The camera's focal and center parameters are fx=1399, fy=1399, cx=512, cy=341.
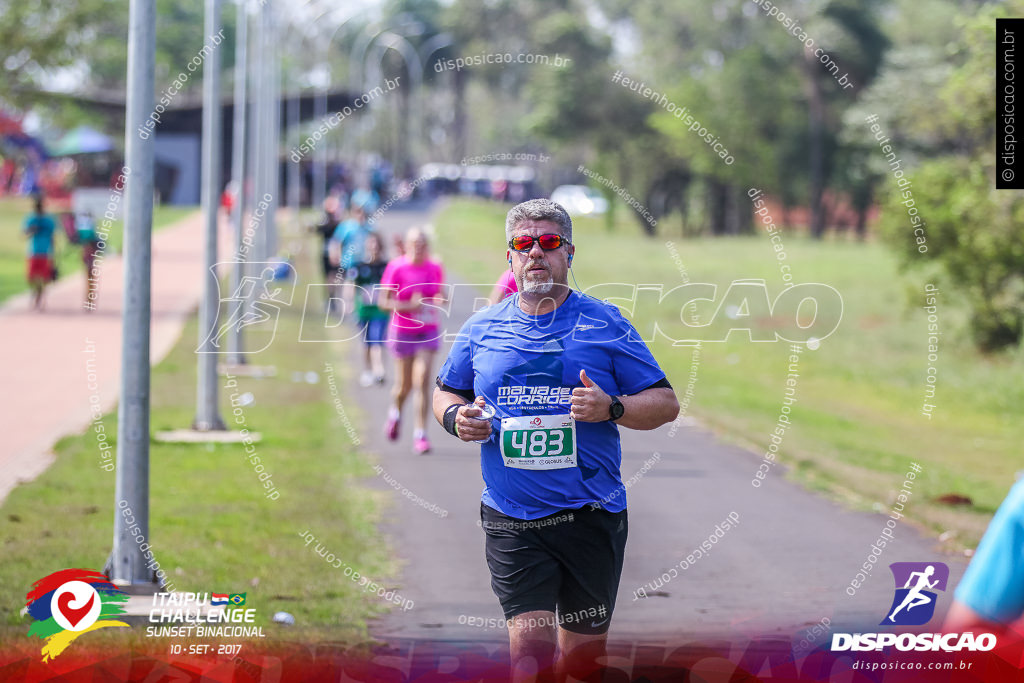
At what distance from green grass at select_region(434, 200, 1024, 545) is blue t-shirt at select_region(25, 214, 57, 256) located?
691cm

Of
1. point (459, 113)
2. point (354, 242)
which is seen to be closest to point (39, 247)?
point (354, 242)

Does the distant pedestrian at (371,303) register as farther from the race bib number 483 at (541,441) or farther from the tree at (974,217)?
the race bib number 483 at (541,441)

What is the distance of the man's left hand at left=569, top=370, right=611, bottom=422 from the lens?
4.38m

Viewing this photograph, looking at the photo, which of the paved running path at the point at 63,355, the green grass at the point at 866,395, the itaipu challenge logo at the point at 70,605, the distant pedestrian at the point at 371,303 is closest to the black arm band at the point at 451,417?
the green grass at the point at 866,395

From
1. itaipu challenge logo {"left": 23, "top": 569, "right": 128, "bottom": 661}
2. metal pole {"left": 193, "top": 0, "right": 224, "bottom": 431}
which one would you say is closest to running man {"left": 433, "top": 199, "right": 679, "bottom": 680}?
itaipu challenge logo {"left": 23, "top": 569, "right": 128, "bottom": 661}

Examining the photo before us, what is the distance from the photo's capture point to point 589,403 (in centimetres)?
438

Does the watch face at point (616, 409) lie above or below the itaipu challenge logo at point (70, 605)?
above

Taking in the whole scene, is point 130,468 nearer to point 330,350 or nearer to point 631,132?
point 330,350

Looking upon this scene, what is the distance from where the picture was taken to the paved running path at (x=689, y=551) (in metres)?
6.87

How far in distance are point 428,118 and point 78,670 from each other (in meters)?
63.9

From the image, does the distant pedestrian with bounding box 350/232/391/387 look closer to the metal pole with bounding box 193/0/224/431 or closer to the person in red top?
the metal pole with bounding box 193/0/224/431

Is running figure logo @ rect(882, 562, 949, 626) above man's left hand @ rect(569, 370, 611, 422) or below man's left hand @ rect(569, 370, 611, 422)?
below

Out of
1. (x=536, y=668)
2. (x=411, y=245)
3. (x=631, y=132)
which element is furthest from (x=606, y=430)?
(x=631, y=132)

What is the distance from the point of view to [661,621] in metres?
6.93
